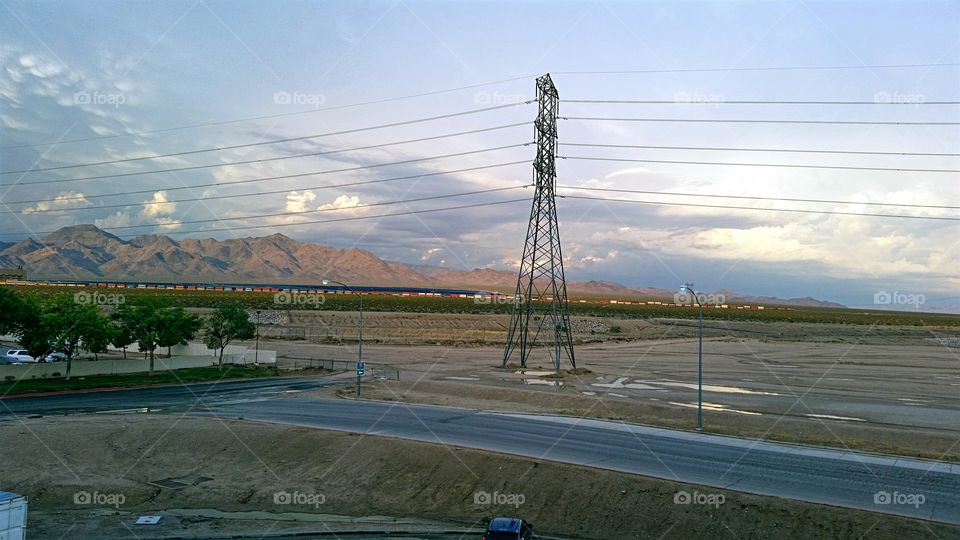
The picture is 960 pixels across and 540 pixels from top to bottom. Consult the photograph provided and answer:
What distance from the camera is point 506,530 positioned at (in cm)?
1998

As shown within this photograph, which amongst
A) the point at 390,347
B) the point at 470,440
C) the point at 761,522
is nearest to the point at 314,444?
the point at 470,440

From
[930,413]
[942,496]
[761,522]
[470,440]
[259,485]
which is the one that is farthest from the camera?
[930,413]

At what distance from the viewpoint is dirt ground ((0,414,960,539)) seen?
23766 millimetres

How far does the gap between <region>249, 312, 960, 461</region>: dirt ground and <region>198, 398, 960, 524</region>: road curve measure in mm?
3338

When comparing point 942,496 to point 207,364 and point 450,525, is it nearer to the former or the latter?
point 450,525

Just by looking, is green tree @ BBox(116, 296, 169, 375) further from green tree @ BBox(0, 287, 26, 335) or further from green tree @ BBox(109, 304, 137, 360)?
green tree @ BBox(0, 287, 26, 335)

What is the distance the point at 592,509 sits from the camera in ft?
83.6

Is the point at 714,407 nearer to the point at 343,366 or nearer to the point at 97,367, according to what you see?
the point at 343,366

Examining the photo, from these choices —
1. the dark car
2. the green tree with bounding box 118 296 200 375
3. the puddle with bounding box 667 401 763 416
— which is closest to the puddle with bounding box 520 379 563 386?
the puddle with bounding box 667 401 763 416

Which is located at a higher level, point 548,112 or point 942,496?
point 548,112

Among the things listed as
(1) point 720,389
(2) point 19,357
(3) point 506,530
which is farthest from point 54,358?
(1) point 720,389

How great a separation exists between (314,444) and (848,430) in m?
31.2

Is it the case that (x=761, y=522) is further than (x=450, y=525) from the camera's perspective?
No

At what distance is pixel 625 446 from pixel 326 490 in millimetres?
14967
